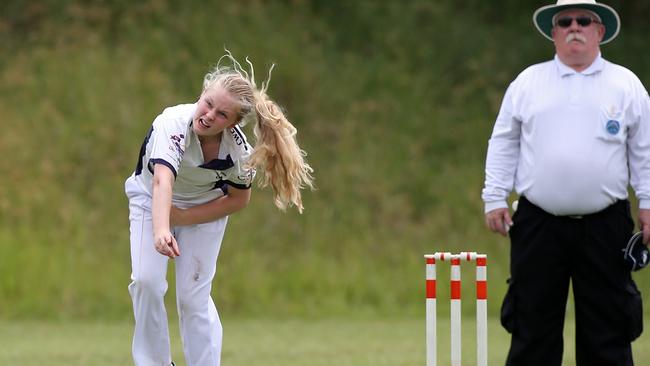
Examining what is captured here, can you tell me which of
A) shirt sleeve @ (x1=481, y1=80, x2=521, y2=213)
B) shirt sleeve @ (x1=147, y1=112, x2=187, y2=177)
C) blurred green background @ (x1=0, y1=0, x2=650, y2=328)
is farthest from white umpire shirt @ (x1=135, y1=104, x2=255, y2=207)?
blurred green background @ (x1=0, y1=0, x2=650, y2=328)

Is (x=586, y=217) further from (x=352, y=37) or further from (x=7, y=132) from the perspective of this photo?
(x=352, y=37)

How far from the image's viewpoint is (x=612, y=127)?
5004mm

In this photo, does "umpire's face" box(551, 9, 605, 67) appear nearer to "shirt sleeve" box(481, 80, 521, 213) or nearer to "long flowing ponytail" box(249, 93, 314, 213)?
"shirt sleeve" box(481, 80, 521, 213)

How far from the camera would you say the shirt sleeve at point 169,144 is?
18.1 ft

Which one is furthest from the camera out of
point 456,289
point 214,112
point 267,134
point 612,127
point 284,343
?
point 284,343

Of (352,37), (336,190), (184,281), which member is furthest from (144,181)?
(352,37)

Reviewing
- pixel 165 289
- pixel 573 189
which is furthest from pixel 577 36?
pixel 165 289

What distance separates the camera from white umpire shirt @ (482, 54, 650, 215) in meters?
5.02

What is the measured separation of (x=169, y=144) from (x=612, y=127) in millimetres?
1813

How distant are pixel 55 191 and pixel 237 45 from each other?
3193 millimetres

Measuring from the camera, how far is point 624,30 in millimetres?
16719

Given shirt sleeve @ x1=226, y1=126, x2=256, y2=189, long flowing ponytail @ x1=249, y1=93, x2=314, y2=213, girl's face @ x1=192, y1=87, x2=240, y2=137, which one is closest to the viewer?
girl's face @ x1=192, y1=87, x2=240, y2=137

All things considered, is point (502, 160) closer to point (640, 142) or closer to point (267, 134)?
point (640, 142)

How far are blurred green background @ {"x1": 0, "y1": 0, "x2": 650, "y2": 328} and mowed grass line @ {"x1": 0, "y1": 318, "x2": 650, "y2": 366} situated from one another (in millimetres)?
942
